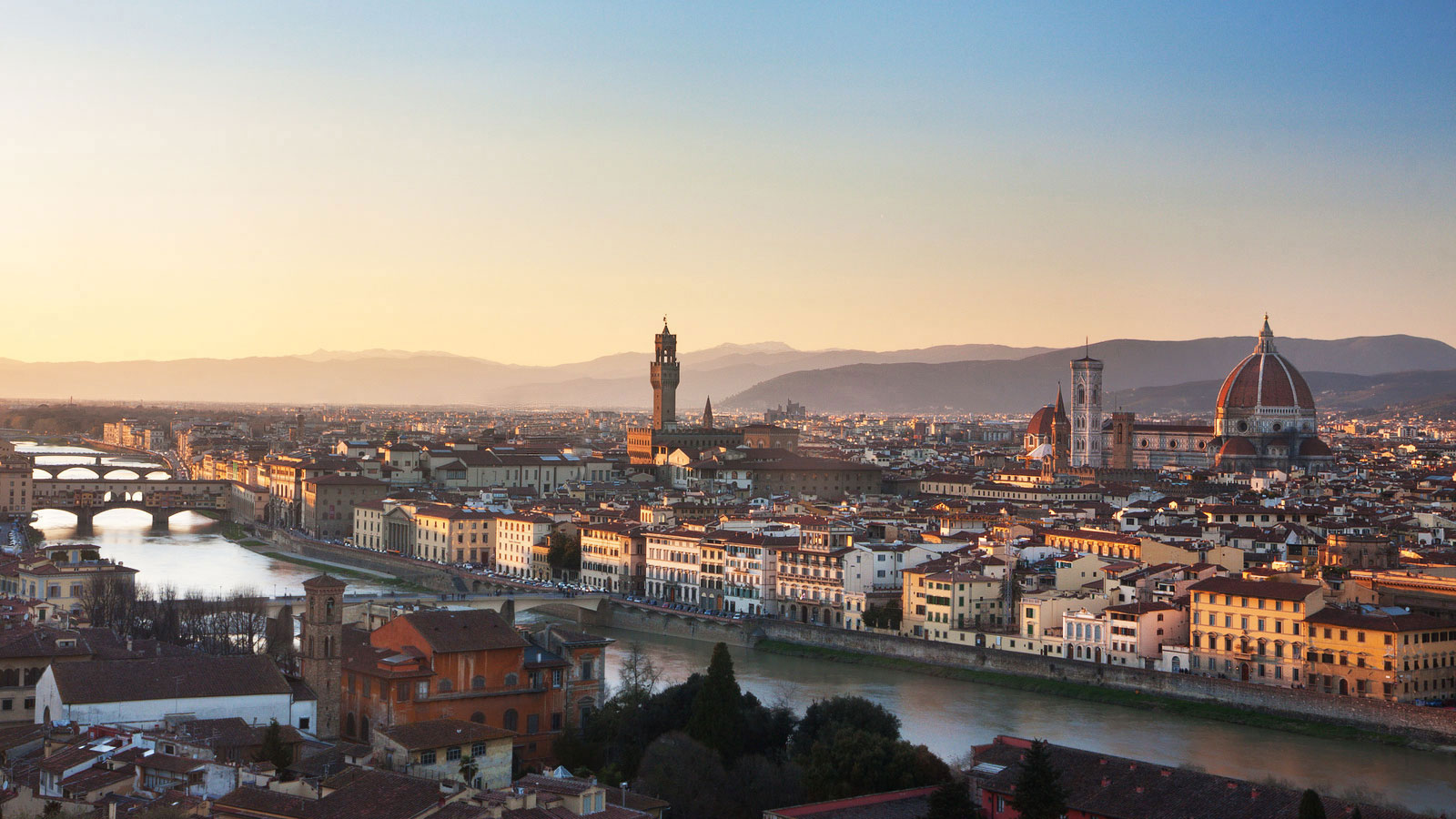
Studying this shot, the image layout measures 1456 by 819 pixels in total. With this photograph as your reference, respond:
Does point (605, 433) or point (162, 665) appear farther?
point (605, 433)

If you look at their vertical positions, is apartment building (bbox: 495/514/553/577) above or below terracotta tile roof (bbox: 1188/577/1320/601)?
below

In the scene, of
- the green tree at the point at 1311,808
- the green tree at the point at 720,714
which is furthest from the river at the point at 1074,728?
the green tree at the point at 1311,808

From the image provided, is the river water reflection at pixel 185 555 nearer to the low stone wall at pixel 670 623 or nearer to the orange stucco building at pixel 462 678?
the low stone wall at pixel 670 623

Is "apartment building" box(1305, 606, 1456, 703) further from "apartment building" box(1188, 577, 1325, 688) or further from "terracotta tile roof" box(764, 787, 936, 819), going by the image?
→ "terracotta tile roof" box(764, 787, 936, 819)

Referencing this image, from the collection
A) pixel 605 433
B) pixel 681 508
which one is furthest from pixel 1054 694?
pixel 605 433

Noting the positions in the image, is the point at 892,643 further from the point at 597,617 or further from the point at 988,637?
the point at 597,617

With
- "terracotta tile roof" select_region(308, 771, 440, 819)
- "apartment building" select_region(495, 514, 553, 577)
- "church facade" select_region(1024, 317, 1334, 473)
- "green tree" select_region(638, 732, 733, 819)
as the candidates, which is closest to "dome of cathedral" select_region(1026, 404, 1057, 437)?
"church facade" select_region(1024, 317, 1334, 473)

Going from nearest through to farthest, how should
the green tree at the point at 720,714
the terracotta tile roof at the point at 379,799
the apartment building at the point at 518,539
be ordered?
the terracotta tile roof at the point at 379,799, the green tree at the point at 720,714, the apartment building at the point at 518,539
